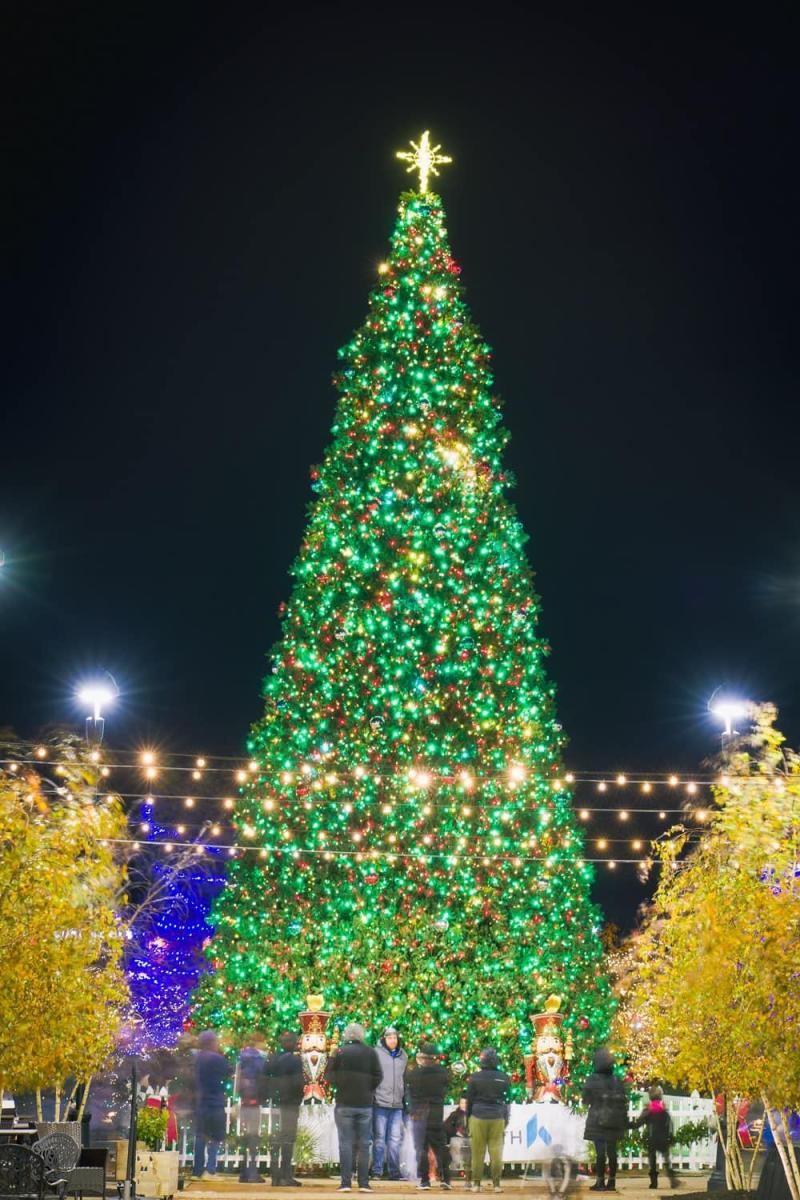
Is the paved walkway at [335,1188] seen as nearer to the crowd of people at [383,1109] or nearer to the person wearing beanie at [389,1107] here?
the crowd of people at [383,1109]

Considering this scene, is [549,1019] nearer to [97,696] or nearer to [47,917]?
[97,696]

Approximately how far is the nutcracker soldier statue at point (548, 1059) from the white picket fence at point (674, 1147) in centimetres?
353

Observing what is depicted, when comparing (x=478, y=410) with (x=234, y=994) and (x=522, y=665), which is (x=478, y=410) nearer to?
(x=522, y=665)

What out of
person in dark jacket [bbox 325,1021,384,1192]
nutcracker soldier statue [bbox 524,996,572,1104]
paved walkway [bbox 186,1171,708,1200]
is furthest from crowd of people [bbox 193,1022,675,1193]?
nutcracker soldier statue [bbox 524,996,572,1104]

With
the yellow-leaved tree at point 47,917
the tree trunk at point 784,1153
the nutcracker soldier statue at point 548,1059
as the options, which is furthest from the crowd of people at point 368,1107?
the tree trunk at point 784,1153

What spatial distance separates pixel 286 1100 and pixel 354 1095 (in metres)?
1.33

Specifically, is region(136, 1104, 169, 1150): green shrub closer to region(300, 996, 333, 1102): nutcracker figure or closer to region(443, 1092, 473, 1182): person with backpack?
region(300, 996, 333, 1102): nutcracker figure

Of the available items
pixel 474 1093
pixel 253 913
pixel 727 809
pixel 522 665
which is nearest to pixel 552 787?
pixel 522 665

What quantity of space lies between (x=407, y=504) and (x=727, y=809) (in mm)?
10595

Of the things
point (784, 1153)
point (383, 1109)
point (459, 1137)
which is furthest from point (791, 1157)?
point (459, 1137)

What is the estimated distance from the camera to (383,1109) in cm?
1917

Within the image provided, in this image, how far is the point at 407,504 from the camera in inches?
960

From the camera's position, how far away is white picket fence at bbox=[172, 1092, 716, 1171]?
21.9m

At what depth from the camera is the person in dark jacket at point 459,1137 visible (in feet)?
65.8
